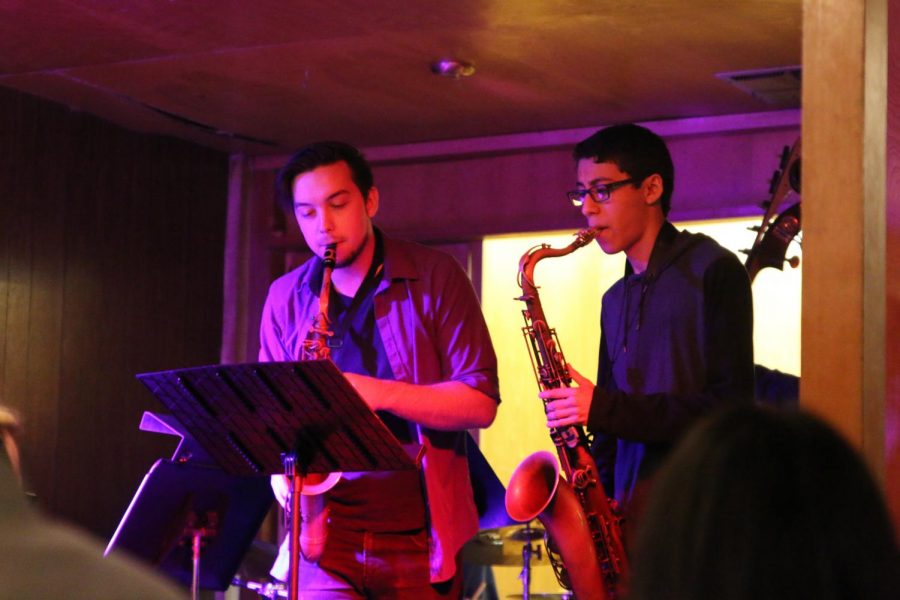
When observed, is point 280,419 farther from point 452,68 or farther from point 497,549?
point 497,549

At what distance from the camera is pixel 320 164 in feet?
12.0

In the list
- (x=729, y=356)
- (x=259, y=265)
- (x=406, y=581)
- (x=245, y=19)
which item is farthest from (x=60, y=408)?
(x=729, y=356)

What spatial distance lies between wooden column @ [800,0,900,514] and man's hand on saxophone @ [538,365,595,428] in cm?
76

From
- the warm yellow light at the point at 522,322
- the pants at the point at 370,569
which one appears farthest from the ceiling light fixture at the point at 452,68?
the pants at the point at 370,569

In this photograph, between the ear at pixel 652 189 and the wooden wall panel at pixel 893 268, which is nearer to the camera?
the wooden wall panel at pixel 893 268

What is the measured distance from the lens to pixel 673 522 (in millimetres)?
1017

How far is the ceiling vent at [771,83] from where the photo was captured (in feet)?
19.4

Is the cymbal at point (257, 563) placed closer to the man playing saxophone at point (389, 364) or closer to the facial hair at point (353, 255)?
the man playing saxophone at point (389, 364)

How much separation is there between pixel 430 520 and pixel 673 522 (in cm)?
241

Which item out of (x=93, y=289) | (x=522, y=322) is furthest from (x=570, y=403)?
(x=522, y=322)

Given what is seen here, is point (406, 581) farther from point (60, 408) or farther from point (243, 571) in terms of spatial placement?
point (60, 408)

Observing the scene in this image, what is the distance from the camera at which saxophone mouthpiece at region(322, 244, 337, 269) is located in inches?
141

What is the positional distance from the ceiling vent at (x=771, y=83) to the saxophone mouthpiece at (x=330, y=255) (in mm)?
2986

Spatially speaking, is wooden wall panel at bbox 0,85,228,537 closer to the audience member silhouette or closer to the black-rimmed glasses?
the black-rimmed glasses
